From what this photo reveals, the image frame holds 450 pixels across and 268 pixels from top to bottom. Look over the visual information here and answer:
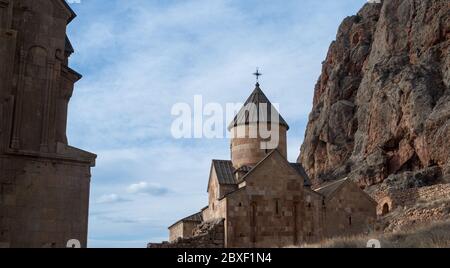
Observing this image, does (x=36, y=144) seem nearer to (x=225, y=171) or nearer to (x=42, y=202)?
(x=42, y=202)

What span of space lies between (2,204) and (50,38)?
3.83m

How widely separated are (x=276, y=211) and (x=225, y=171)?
3.89 m

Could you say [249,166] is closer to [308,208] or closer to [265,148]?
[265,148]

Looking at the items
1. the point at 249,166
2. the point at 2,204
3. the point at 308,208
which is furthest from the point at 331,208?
the point at 2,204

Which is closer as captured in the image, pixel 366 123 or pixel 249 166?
pixel 249 166

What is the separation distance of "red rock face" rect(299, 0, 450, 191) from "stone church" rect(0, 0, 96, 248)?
1117 inches

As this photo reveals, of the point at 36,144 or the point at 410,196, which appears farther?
the point at 410,196

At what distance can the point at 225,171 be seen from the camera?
75.4 feet

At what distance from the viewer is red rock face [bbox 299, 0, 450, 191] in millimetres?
36719

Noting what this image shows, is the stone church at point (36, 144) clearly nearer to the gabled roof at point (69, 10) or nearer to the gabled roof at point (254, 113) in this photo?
the gabled roof at point (69, 10)

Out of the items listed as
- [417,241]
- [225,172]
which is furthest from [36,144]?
[225,172]

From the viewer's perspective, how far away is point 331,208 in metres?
20.8

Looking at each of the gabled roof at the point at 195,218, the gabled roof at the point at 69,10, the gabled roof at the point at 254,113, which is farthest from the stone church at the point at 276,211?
the gabled roof at the point at 69,10

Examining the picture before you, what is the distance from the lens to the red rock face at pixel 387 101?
1446 inches
